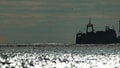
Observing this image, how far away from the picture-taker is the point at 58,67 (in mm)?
71062

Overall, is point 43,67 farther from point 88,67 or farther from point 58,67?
point 88,67

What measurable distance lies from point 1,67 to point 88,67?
13363mm

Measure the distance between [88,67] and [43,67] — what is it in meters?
6.96

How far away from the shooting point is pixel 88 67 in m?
70.6

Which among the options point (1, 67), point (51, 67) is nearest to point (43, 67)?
point (51, 67)

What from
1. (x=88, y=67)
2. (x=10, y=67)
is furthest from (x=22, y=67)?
(x=88, y=67)

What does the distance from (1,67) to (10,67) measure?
1.81 meters

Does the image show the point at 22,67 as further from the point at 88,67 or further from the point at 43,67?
the point at 88,67

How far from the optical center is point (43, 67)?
71312 mm

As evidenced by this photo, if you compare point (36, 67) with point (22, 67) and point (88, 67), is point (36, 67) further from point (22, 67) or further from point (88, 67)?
point (88, 67)

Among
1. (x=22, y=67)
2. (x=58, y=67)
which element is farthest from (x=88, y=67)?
(x=22, y=67)

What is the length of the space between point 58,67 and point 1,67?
28.8 feet

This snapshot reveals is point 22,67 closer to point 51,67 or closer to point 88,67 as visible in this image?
point 51,67

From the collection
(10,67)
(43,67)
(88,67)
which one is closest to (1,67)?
(10,67)
